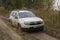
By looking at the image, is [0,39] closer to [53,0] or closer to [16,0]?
[53,0]

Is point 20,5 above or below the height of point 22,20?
below

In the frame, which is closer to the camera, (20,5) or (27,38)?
(27,38)

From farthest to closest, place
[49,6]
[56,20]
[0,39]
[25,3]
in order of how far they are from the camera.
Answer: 1. [25,3]
2. [49,6]
3. [56,20]
4. [0,39]

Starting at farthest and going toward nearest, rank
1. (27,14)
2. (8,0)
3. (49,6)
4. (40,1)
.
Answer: (8,0)
(40,1)
(49,6)
(27,14)

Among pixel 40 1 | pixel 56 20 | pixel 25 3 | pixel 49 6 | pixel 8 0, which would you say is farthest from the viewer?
pixel 8 0

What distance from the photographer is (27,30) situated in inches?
607

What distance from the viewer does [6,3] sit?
47188 millimetres

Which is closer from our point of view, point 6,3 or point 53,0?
point 53,0

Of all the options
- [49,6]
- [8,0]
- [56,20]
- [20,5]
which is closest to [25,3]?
[20,5]

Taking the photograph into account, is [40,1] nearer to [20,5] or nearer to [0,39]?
[20,5]

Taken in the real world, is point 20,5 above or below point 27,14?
below

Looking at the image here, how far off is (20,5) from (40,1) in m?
7.64

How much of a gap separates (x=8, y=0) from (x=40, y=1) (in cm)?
1125

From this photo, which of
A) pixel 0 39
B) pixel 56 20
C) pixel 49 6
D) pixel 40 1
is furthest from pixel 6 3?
pixel 0 39
